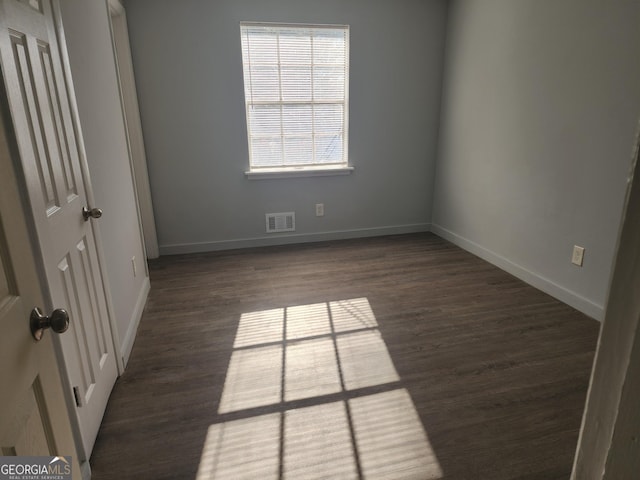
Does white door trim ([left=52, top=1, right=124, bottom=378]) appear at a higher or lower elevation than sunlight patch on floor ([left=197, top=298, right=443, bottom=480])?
higher

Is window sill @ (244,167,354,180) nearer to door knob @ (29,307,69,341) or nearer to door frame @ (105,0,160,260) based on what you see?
door frame @ (105,0,160,260)

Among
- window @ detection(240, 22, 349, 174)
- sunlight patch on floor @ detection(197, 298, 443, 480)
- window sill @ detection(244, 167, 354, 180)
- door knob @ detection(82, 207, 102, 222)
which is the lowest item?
sunlight patch on floor @ detection(197, 298, 443, 480)

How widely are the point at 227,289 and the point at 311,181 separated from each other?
4.88 ft

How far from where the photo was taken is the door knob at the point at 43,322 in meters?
0.79

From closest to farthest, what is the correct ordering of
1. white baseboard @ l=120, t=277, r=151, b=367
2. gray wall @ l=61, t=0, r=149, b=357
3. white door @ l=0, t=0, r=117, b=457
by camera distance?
white door @ l=0, t=0, r=117, b=457 < gray wall @ l=61, t=0, r=149, b=357 < white baseboard @ l=120, t=277, r=151, b=367

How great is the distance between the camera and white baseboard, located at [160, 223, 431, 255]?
3.93 meters

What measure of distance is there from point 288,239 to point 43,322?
335cm

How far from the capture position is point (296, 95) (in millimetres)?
3789

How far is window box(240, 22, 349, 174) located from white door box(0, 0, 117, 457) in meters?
2.21

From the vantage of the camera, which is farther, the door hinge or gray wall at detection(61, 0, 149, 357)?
gray wall at detection(61, 0, 149, 357)

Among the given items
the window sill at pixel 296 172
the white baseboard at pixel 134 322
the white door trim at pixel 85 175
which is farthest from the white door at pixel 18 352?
the window sill at pixel 296 172

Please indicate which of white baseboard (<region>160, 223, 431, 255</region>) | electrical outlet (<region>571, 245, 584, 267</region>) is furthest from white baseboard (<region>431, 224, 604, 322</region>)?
white baseboard (<region>160, 223, 431, 255</region>)

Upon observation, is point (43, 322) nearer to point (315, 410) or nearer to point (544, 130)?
point (315, 410)

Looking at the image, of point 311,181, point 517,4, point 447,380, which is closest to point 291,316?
point 447,380
